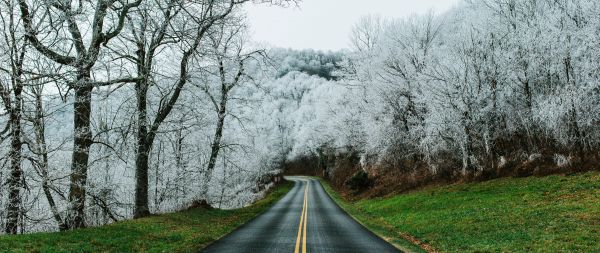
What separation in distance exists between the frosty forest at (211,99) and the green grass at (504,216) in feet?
11.3

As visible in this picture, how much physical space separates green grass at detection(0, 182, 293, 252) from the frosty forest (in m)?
1.26

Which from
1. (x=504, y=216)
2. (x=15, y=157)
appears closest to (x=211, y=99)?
(x=15, y=157)

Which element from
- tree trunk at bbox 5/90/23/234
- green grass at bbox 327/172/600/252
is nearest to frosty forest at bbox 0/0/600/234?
tree trunk at bbox 5/90/23/234

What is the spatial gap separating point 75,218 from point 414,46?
88.3ft

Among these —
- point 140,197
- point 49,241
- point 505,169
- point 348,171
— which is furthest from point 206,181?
point 348,171

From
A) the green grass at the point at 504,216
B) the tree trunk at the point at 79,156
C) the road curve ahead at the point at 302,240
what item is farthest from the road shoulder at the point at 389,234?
the tree trunk at the point at 79,156

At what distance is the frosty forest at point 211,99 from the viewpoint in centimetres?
1134

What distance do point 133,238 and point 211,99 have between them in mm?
12963

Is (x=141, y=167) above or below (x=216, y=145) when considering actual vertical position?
below

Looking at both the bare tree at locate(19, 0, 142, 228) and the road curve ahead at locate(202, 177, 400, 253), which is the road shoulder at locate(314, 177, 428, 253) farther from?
the bare tree at locate(19, 0, 142, 228)

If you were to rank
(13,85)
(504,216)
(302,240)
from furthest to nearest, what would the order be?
1. (504,216)
2. (302,240)
3. (13,85)

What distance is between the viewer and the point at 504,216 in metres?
16.5

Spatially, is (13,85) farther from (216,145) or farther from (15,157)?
(216,145)

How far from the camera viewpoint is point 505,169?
26016 mm
